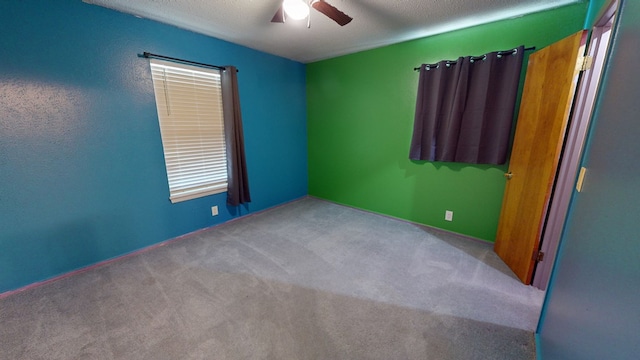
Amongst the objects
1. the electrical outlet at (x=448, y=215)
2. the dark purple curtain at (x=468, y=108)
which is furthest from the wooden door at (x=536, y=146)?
the electrical outlet at (x=448, y=215)

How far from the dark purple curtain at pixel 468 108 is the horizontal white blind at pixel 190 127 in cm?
259

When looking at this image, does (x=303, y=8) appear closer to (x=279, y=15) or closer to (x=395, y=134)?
(x=279, y=15)

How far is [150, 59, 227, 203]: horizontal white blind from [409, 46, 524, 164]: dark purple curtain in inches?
102

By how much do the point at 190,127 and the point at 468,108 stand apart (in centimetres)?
321

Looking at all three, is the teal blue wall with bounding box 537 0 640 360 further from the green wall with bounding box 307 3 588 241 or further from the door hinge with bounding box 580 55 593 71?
the green wall with bounding box 307 3 588 241

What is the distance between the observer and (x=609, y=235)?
0.75 meters

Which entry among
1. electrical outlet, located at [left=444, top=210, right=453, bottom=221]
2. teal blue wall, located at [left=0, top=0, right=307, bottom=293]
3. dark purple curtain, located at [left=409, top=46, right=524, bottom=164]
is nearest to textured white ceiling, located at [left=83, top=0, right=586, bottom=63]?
teal blue wall, located at [left=0, top=0, right=307, bottom=293]

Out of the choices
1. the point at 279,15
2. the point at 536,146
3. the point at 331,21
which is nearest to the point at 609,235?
the point at 536,146

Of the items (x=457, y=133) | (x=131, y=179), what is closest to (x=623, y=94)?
(x=457, y=133)

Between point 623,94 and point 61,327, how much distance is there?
322 centimetres

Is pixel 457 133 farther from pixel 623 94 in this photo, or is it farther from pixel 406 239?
pixel 623 94

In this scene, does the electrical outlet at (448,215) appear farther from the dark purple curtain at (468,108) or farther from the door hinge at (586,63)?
the door hinge at (586,63)

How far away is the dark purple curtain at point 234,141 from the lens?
2.81 metres

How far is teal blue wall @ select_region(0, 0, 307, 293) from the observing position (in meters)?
1.73
